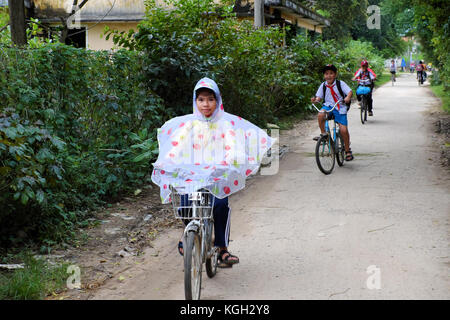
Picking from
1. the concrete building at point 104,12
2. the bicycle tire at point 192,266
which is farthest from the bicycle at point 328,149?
the concrete building at point 104,12

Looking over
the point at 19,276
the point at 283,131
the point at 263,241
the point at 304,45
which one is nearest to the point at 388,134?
the point at 283,131

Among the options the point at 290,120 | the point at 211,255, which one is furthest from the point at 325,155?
the point at 290,120

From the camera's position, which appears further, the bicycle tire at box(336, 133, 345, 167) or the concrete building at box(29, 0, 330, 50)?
the concrete building at box(29, 0, 330, 50)

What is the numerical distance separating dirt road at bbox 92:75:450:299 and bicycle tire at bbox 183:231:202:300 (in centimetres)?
39

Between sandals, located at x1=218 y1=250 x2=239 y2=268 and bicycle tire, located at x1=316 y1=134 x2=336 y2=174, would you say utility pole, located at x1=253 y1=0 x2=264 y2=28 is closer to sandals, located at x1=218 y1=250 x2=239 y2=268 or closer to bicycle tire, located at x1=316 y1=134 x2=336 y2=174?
bicycle tire, located at x1=316 y1=134 x2=336 y2=174

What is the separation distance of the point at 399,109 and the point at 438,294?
19050 millimetres

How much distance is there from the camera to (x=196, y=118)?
16.9ft

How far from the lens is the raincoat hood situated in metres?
4.82

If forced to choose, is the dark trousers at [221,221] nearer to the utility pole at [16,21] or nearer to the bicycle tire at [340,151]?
the utility pole at [16,21]

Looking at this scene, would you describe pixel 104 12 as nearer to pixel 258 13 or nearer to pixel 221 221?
pixel 258 13

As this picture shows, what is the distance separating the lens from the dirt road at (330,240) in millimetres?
5121

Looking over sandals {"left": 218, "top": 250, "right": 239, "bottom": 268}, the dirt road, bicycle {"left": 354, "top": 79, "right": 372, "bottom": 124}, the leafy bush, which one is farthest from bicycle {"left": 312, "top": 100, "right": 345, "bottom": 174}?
bicycle {"left": 354, "top": 79, "right": 372, "bottom": 124}

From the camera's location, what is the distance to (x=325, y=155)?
10258mm
